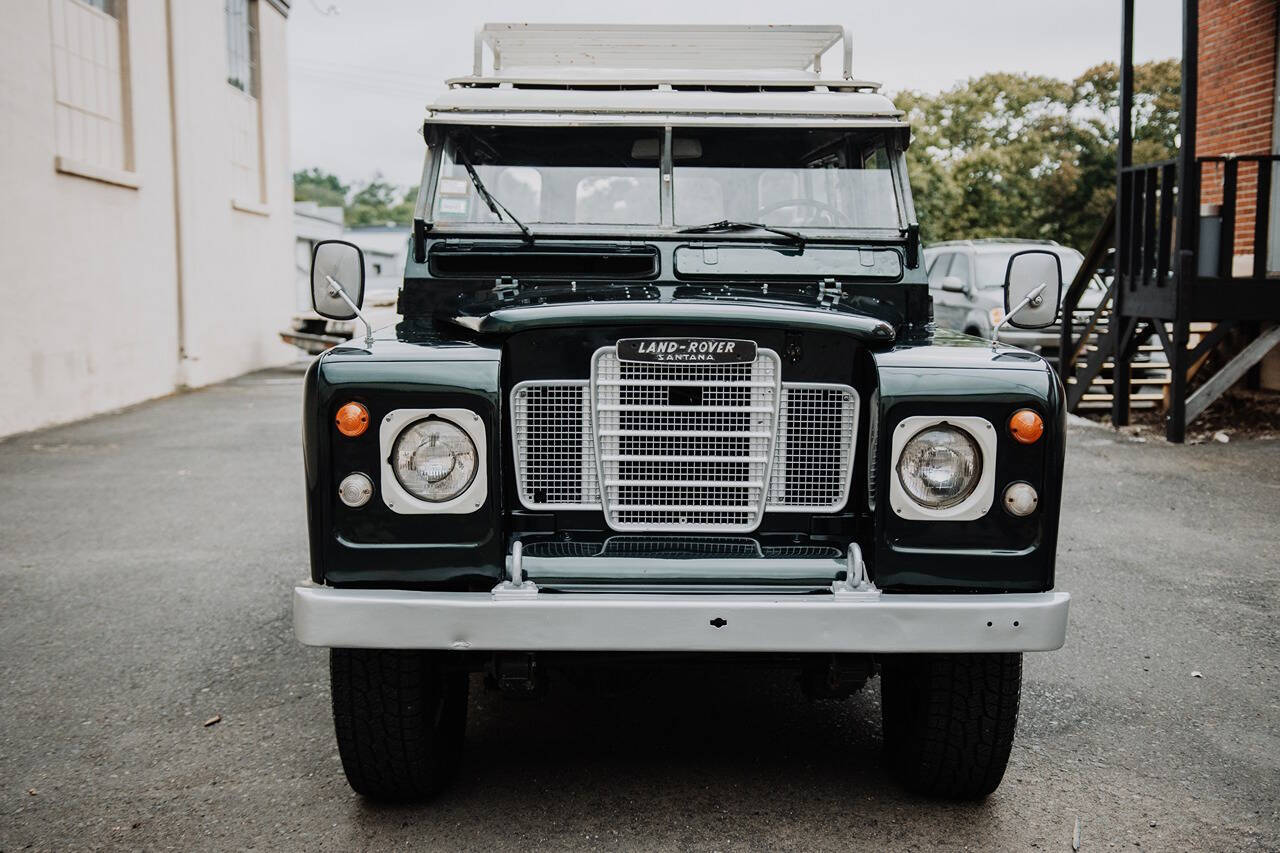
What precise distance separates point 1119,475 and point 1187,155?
9.66 ft

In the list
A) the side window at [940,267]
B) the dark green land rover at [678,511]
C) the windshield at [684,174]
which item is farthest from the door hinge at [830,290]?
the side window at [940,267]

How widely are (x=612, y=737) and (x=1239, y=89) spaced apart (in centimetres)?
1079

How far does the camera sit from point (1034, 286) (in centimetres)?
418

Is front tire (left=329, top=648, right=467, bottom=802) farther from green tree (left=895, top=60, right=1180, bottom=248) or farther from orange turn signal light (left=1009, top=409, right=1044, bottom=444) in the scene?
green tree (left=895, top=60, right=1180, bottom=248)

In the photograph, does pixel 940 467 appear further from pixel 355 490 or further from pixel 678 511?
pixel 355 490

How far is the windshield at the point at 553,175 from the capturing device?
168 inches

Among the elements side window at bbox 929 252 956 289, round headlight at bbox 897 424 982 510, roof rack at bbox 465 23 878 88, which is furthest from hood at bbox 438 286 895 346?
side window at bbox 929 252 956 289

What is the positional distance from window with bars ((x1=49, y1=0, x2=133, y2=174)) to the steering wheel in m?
9.93

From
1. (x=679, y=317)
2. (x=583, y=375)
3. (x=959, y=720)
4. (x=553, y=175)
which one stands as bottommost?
(x=959, y=720)

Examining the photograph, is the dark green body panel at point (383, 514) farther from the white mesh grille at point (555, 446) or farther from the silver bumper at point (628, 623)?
the white mesh grille at point (555, 446)

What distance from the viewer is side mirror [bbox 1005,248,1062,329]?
411cm

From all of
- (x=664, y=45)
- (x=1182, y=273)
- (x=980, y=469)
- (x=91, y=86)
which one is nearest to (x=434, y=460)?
(x=980, y=469)

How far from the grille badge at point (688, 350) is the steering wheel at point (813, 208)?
1206mm

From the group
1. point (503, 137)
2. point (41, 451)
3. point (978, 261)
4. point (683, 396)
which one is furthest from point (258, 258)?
point (683, 396)
